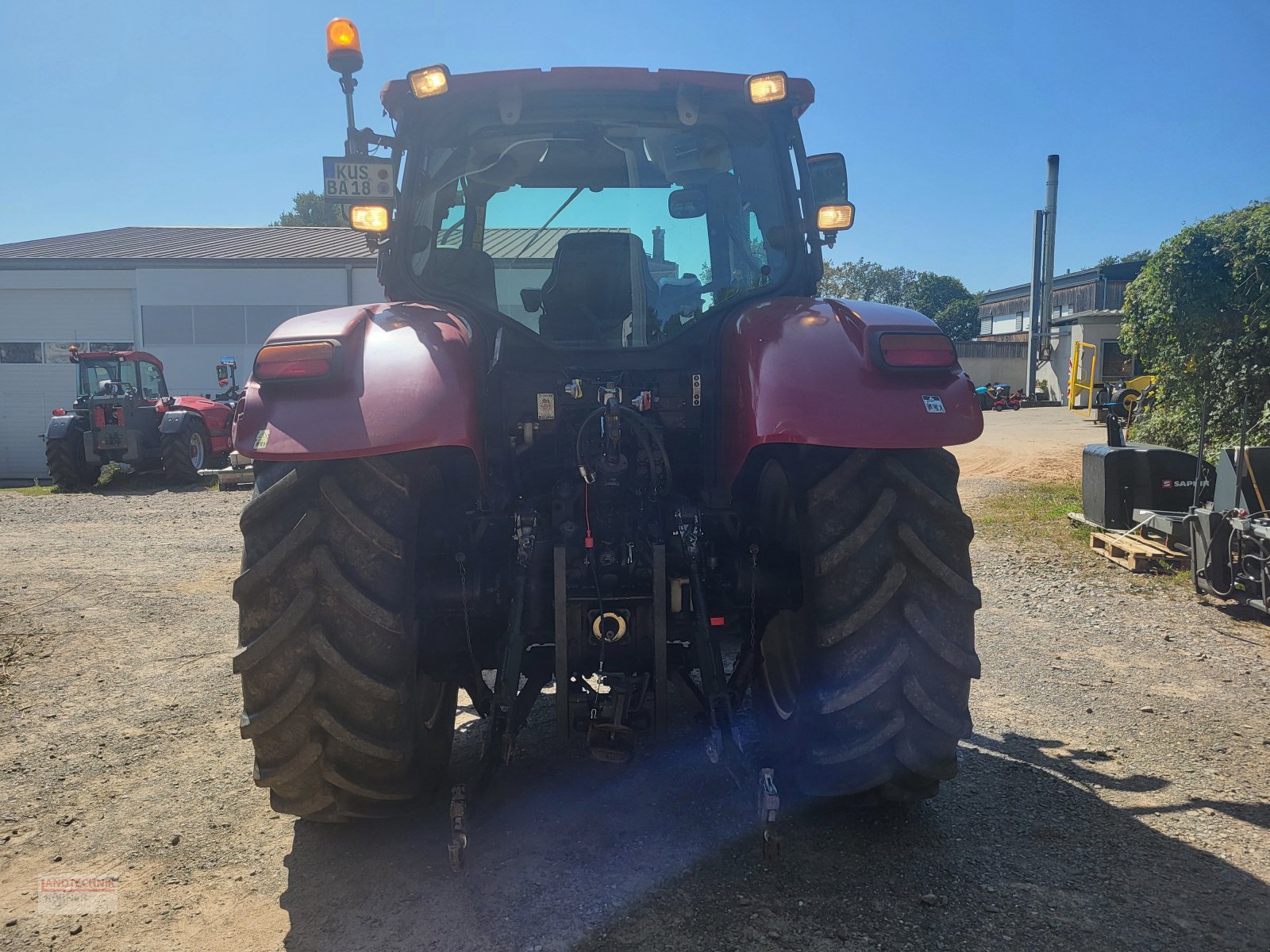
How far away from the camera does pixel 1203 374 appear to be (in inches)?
407

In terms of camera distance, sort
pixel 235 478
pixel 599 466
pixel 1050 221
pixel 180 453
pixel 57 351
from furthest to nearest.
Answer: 1. pixel 1050 221
2. pixel 57 351
3. pixel 180 453
4. pixel 235 478
5. pixel 599 466

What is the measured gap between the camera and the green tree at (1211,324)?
968 centimetres

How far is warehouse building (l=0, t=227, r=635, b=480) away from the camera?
2248 centimetres

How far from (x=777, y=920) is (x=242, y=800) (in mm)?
1979

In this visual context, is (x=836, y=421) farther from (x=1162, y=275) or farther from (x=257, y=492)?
(x=1162, y=275)

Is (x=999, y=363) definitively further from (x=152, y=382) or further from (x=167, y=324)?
(x=152, y=382)

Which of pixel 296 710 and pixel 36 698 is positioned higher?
pixel 296 710

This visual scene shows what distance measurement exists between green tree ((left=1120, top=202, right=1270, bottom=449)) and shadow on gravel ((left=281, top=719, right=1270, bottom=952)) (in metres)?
8.06

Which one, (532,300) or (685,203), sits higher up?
(685,203)

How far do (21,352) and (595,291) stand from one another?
25432 mm

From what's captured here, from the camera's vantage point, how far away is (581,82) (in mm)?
3086

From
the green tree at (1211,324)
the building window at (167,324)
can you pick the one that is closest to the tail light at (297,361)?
the green tree at (1211,324)

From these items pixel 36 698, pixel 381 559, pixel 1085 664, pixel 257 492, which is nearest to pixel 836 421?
pixel 381 559

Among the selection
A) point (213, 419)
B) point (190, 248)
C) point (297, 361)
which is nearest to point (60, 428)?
point (213, 419)
